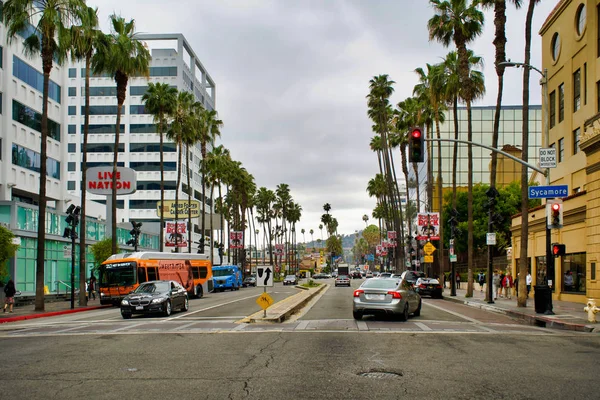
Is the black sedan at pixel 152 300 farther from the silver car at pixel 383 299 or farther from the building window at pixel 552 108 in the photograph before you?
the building window at pixel 552 108

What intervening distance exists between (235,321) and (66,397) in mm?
13304

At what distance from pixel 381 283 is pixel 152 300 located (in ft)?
30.4

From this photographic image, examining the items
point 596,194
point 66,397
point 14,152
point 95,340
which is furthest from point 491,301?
point 14,152

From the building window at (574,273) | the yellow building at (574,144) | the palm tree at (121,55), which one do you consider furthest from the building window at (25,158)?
the building window at (574,273)

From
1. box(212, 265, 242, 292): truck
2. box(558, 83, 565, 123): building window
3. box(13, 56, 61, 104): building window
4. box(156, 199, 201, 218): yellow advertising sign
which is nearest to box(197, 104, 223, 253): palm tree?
box(212, 265, 242, 292): truck

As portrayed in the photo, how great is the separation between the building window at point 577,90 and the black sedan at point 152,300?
2807 centimetres

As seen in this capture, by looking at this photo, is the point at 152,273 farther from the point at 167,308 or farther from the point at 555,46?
the point at 555,46

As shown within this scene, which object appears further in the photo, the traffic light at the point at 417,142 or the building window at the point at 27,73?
the building window at the point at 27,73

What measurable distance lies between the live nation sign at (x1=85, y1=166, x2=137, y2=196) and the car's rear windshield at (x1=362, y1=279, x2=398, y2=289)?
3291 centimetres

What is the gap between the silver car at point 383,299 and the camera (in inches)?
833

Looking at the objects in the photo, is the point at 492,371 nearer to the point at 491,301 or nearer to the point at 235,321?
the point at 235,321

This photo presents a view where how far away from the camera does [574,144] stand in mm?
40781

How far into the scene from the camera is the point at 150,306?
24.8 metres

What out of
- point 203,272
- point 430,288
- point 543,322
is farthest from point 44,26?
point 430,288
